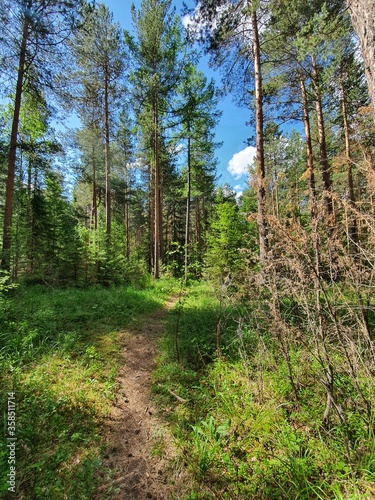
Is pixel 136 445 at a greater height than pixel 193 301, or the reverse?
pixel 193 301

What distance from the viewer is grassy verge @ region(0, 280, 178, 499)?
76.1 inches

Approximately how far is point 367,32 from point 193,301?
6.98 m

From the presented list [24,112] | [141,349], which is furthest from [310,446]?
[24,112]

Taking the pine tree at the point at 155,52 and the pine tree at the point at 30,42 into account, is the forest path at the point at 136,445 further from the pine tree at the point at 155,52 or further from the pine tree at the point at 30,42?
the pine tree at the point at 155,52

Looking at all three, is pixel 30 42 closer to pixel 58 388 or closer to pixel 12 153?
pixel 12 153

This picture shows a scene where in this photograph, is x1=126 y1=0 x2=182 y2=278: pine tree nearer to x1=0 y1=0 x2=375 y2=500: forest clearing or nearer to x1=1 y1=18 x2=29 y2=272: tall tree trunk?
x1=0 y1=0 x2=375 y2=500: forest clearing

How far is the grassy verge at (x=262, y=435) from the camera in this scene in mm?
1682

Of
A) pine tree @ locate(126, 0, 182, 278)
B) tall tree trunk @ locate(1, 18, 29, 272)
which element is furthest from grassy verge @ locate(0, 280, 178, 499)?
pine tree @ locate(126, 0, 182, 278)

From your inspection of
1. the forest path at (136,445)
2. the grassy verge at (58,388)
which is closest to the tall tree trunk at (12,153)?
the grassy verge at (58,388)

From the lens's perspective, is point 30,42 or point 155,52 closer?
point 30,42

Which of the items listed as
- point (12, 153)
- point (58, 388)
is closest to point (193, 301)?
point (58, 388)

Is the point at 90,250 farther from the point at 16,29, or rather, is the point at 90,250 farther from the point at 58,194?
the point at 16,29

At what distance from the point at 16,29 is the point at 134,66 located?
4.22m

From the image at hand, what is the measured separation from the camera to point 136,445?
2.35 metres
